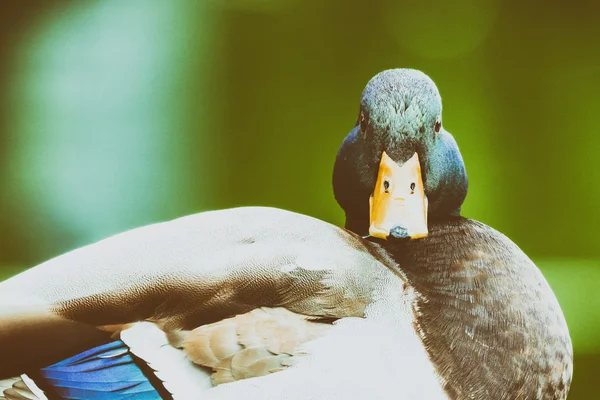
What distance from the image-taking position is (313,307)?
832 mm

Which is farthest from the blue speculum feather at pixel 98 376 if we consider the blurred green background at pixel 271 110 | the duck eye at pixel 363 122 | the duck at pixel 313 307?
the blurred green background at pixel 271 110

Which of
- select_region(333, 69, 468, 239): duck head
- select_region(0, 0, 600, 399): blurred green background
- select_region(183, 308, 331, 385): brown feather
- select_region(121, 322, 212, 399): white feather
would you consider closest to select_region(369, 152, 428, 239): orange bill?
select_region(333, 69, 468, 239): duck head

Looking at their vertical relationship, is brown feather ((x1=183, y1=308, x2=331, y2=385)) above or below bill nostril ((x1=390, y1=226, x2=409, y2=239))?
below

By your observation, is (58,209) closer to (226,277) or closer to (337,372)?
(226,277)

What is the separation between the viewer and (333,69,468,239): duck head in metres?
0.90

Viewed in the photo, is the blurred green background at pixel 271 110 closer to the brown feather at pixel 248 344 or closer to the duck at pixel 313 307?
the duck at pixel 313 307

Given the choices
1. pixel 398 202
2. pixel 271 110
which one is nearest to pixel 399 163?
pixel 398 202

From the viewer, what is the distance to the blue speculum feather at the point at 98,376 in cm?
79

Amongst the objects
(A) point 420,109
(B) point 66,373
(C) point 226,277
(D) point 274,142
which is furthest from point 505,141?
(B) point 66,373

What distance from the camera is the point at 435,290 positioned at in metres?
0.92

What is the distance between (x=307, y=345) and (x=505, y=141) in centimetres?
113

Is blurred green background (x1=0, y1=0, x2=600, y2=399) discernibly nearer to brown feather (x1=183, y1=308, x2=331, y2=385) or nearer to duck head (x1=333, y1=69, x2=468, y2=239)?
duck head (x1=333, y1=69, x2=468, y2=239)

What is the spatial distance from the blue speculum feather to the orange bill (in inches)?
13.4

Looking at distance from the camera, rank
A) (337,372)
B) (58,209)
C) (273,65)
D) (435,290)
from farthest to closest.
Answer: (273,65), (58,209), (435,290), (337,372)
